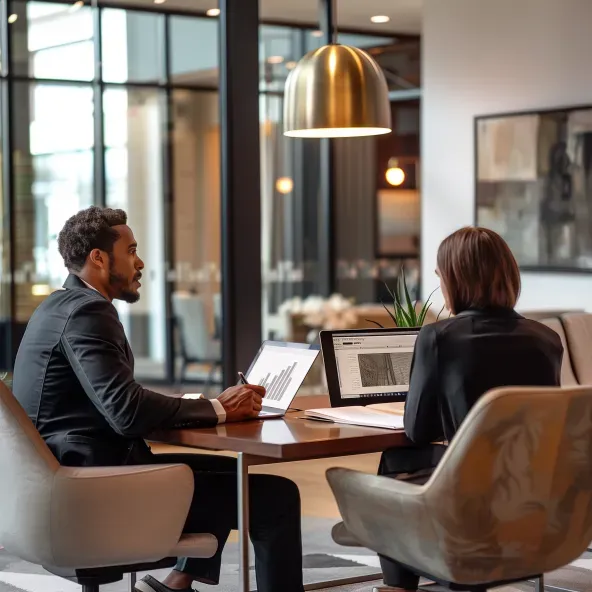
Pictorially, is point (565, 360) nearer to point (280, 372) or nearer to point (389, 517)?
point (280, 372)

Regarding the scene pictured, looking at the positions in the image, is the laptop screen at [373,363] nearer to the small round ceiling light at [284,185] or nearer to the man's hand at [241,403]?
the man's hand at [241,403]

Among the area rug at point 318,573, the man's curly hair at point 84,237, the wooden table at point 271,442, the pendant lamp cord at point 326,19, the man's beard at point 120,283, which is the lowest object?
the area rug at point 318,573

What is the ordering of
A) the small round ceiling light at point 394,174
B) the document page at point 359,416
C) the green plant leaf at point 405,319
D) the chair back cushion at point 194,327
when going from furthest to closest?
1. the small round ceiling light at point 394,174
2. the chair back cushion at point 194,327
3. the green plant leaf at point 405,319
4. the document page at point 359,416

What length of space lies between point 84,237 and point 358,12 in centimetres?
639

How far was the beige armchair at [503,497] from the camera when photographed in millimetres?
2723

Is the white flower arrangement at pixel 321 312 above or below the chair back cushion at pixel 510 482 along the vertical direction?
below

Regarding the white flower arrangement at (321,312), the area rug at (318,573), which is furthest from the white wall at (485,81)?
the area rug at (318,573)

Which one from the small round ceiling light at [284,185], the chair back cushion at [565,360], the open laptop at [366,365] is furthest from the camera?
the small round ceiling light at [284,185]

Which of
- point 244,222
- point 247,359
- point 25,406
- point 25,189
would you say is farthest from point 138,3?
point 25,406

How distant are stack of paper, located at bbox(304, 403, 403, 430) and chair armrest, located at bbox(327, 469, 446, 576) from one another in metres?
0.23

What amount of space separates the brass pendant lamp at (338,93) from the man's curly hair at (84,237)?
0.71m

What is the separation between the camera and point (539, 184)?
773cm

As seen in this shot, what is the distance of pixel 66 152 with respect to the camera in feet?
26.3

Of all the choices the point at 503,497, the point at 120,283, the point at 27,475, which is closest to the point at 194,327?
the point at 120,283
